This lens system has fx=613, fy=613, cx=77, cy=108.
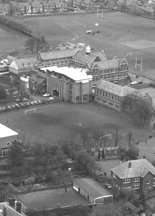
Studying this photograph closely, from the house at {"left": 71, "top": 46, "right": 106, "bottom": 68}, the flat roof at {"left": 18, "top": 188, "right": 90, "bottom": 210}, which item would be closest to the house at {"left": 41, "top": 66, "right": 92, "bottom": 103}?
the house at {"left": 71, "top": 46, "right": 106, "bottom": 68}

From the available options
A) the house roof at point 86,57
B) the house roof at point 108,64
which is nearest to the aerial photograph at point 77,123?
the house roof at point 108,64

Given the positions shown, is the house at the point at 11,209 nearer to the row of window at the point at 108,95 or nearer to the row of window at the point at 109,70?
the row of window at the point at 108,95

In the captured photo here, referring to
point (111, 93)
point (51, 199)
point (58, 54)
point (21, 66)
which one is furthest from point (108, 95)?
point (51, 199)

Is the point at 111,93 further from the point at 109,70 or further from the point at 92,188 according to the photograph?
the point at 92,188

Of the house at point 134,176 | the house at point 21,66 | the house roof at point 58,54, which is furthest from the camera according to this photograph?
the house roof at point 58,54

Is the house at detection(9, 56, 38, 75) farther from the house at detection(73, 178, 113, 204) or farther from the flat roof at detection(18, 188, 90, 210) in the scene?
the flat roof at detection(18, 188, 90, 210)

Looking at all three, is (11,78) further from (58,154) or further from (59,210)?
(59,210)

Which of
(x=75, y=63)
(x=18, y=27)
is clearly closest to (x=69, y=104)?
(x=75, y=63)
